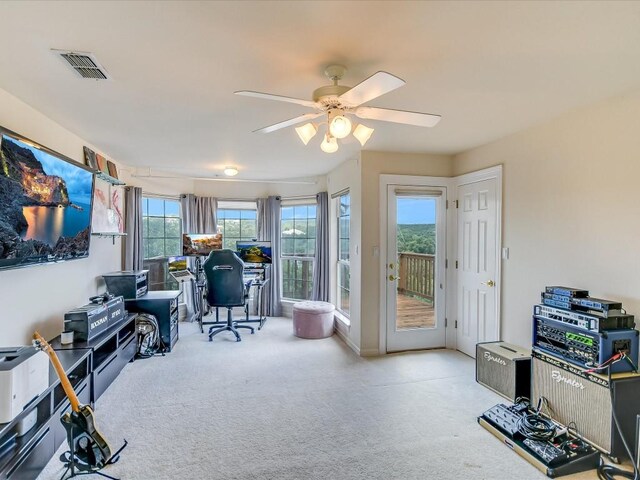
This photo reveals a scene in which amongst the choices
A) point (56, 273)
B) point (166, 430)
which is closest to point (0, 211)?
point (56, 273)

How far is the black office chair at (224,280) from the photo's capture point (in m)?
4.59

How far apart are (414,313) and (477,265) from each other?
951 mm

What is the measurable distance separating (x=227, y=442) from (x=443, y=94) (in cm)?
280

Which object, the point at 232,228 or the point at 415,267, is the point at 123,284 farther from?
the point at 415,267

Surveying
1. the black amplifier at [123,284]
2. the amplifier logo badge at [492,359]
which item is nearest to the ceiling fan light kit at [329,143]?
the amplifier logo badge at [492,359]

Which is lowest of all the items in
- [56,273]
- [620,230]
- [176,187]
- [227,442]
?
[227,442]

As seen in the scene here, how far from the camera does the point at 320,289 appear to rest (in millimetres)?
5473

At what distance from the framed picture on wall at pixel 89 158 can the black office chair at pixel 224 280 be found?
5.51ft

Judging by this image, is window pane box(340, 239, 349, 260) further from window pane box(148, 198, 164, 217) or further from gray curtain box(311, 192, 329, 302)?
window pane box(148, 198, 164, 217)

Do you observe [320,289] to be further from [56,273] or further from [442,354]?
[56,273]

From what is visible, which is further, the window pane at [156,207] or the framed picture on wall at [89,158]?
the window pane at [156,207]

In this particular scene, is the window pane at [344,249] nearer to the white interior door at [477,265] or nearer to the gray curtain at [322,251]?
the gray curtain at [322,251]

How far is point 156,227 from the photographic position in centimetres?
554

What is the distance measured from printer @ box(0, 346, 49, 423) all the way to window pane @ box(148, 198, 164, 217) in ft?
12.2
